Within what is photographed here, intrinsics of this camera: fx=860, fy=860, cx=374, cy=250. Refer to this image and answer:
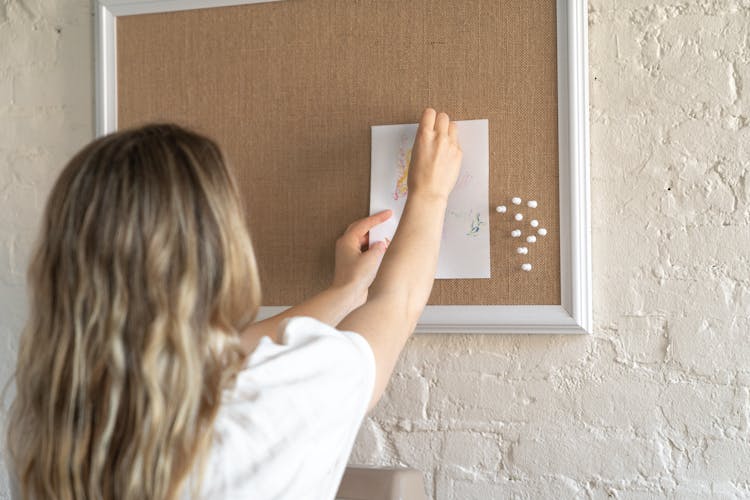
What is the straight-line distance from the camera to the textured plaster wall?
113cm

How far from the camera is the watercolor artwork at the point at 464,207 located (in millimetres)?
1210

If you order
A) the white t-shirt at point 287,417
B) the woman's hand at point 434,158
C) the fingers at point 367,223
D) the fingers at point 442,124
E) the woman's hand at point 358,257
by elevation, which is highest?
the fingers at point 442,124

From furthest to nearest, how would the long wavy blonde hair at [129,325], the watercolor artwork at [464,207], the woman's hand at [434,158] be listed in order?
the watercolor artwork at [464,207], the woman's hand at [434,158], the long wavy blonde hair at [129,325]

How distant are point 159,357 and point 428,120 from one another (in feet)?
1.75

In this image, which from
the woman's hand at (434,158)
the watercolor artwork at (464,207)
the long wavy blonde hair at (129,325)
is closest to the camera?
the long wavy blonde hair at (129,325)

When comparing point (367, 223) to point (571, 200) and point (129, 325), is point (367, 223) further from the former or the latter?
point (129, 325)

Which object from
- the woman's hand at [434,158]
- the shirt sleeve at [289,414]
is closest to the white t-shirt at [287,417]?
the shirt sleeve at [289,414]

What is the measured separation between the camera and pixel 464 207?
3.98ft

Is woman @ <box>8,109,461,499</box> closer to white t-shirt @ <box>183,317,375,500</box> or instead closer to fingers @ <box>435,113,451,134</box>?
white t-shirt @ <box>183,317,375,500</box>

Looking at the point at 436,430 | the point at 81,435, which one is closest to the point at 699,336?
the point at 436,430

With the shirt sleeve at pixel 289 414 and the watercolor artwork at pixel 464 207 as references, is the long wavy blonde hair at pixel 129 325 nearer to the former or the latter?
the shirt sleeve at pixel 289 414

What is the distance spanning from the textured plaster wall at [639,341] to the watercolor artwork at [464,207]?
0.11 meters

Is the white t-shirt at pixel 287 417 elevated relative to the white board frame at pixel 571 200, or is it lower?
lower

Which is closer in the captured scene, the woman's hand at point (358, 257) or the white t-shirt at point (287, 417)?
the white t-shirt at point (287, 417)
